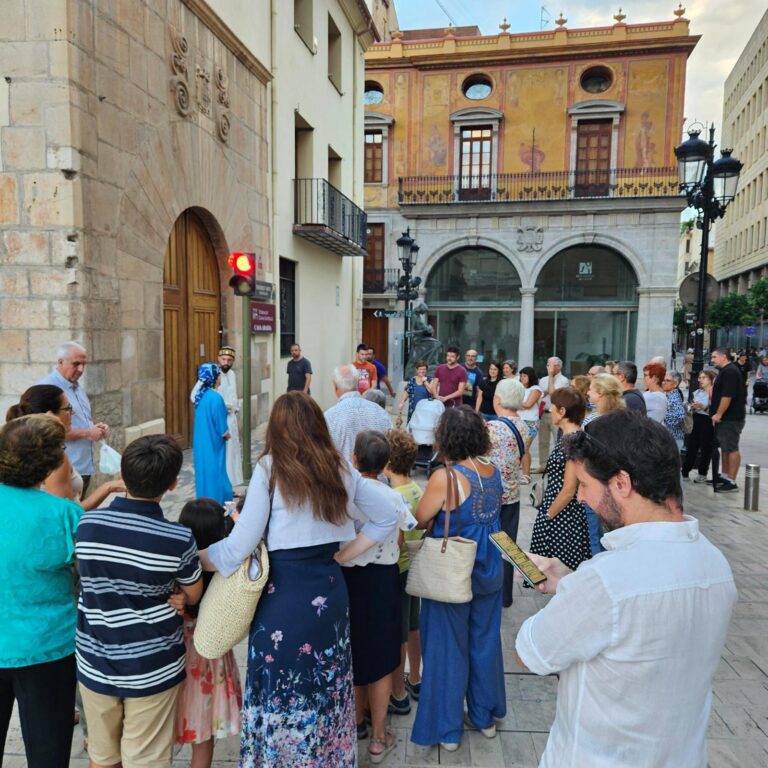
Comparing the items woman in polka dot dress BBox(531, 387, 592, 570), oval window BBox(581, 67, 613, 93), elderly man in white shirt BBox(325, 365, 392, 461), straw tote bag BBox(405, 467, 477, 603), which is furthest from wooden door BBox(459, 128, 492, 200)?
straw tote bag BBox(405, 467, 477, 603)

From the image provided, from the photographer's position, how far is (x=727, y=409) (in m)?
7.59

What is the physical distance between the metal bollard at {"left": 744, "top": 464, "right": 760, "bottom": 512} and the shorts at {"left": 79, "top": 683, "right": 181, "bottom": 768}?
7.20 meters

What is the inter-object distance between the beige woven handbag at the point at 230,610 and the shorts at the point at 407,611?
957 mm

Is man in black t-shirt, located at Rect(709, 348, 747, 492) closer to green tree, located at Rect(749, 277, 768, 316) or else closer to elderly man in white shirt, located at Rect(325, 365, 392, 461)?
elderly man in white shirt, located at Rect(325, 365, 392, 461)

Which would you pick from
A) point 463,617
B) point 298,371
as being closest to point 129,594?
point 463,617

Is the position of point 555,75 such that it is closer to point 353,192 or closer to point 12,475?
point 353,192

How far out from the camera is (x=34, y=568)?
2.12 meters

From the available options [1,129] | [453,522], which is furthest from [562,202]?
[453,522]

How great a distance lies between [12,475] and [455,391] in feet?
23.2

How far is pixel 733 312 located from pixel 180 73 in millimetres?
33781

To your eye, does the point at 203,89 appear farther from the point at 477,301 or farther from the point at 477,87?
the point at 477,87

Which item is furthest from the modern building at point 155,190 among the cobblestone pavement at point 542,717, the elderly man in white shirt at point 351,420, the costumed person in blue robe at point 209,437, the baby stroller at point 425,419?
the cobblestone pavement at point 542,717

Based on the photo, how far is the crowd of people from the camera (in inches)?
53.5

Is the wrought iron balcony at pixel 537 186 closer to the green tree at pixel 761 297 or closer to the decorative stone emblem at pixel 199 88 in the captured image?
the green tree at pixel 761 297
